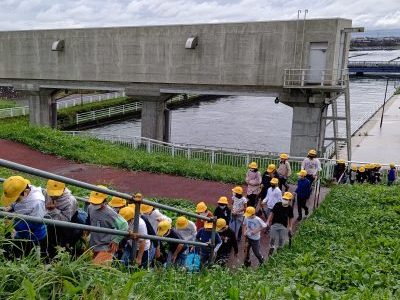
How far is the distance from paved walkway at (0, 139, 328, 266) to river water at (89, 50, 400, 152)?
63.2 feet

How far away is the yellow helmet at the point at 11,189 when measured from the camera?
4.12 m

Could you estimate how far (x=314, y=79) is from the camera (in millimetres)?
20219

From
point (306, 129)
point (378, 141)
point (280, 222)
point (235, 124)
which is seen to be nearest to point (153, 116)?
point (306, 129)

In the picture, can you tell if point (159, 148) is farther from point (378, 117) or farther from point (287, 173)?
point (378, 117)

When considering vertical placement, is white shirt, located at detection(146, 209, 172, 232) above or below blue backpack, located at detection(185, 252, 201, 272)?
above

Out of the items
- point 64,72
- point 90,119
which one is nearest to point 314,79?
point 64,72

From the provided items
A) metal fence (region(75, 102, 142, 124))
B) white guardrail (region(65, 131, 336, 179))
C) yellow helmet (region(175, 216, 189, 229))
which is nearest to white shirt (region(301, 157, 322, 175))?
white guardrail (region(65, 131, 336, 179))

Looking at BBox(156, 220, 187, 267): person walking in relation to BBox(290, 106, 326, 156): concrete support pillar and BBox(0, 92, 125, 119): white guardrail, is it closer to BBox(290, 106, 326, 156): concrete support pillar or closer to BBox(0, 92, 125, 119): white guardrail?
BBox(290, 106, 326, 156): concrete support pillar

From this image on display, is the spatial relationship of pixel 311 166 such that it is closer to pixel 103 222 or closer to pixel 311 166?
pixel 311 166

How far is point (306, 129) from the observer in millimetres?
20938

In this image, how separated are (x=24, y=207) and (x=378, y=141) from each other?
3457cm

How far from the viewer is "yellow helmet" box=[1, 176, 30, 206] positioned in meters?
4.12

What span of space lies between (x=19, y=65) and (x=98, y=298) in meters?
28.0

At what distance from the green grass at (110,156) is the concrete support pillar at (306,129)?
224 inches
